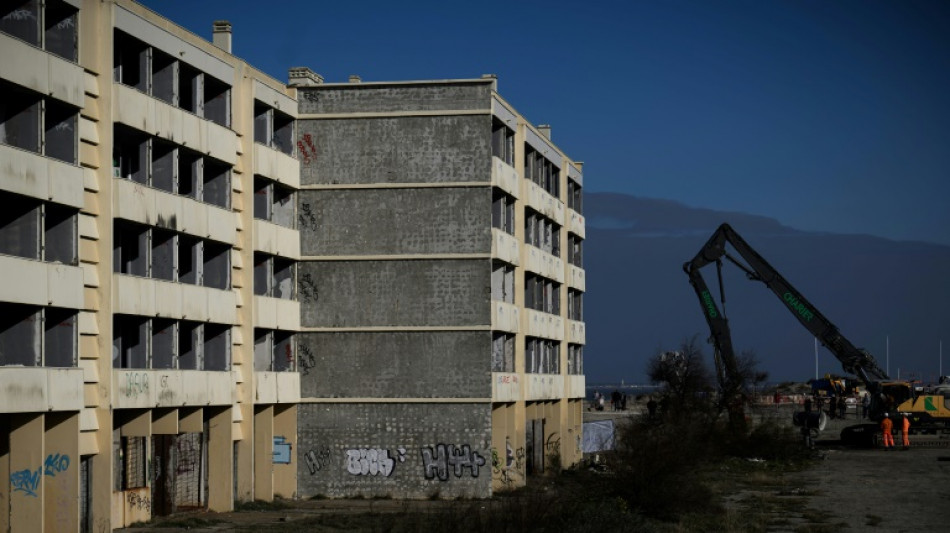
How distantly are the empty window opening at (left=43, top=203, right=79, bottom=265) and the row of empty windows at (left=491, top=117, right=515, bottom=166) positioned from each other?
1927cm

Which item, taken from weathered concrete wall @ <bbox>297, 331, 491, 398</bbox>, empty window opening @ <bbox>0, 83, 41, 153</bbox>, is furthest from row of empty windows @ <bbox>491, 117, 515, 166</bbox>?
empty window opening @ <bbox>0, 83, 41, 153</bbox>

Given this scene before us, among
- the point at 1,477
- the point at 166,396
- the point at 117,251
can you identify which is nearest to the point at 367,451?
the point at 166,396

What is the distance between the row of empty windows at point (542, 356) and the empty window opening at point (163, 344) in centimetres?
2206

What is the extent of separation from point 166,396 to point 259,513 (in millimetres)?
6128

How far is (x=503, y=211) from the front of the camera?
172 ft

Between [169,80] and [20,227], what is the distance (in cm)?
847

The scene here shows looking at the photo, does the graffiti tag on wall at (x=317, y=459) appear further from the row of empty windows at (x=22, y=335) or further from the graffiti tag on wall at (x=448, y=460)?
the row of empty windows at (x=22, y=335)

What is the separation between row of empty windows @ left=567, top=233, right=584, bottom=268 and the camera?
69.2 metres

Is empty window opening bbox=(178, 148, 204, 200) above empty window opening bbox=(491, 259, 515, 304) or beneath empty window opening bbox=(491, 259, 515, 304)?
above

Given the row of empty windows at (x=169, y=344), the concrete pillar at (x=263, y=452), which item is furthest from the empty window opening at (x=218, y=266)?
the concrete pillar at (x=263, y=452)

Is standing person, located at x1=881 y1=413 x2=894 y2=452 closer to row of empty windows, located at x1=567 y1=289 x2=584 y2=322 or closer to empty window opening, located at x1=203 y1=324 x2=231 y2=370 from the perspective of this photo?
row of empty windows, located at x1=567 y1=289 x2=584 y2=322

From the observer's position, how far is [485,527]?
96.7 feet

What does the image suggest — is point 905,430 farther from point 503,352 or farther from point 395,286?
point 395,286

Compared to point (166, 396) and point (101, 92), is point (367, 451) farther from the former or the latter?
point (101, 92)
